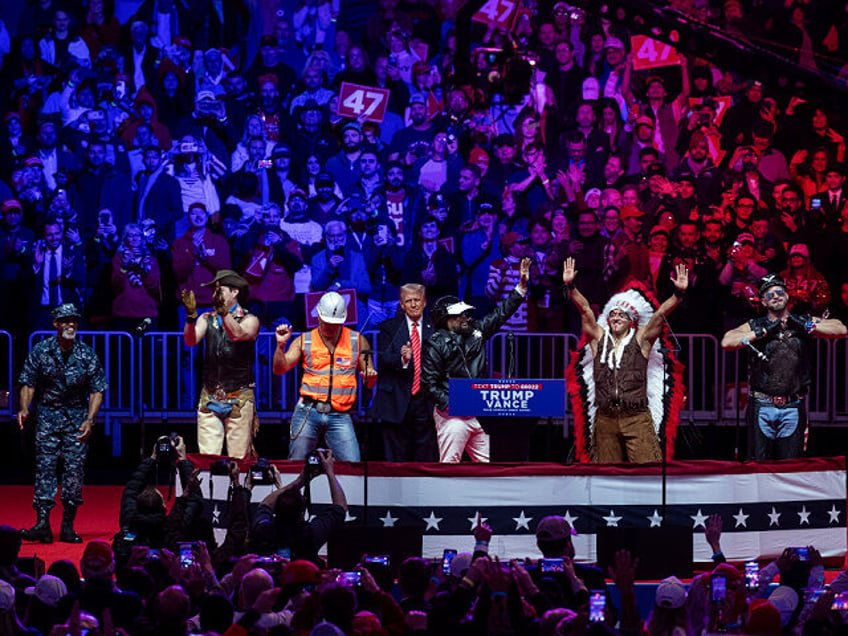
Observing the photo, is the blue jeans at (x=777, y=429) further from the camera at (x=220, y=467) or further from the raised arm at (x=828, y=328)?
the camera at (x=220, y=467)

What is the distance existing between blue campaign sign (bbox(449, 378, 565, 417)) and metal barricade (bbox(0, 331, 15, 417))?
5982mm

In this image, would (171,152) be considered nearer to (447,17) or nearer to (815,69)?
(447,17)

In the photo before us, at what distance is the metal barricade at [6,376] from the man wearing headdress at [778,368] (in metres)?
7.57

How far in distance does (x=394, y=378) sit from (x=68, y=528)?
3033mm

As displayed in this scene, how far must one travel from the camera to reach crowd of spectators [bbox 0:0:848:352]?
15906 mm

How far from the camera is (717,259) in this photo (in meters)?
15.6

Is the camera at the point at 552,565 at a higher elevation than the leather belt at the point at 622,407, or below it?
below

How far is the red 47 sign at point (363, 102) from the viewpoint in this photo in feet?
56.2

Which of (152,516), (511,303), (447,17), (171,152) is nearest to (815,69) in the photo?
(447,17)

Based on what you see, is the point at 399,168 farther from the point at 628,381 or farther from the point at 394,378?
the point at 628,381

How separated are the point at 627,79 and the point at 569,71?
665mm

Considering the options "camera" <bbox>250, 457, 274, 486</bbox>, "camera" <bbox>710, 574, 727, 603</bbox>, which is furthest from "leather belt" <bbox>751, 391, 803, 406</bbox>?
"camera" <bbox>710, 574, 727, 603</bbox>

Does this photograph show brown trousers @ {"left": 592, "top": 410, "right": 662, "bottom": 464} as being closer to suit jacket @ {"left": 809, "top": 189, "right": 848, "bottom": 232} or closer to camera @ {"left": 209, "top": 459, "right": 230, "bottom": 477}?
camera @ {"left": 209, "top": 459, "right": 230, "bottom": 477}

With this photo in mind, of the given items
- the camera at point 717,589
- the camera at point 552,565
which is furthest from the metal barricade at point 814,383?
the camera at point 717,589
